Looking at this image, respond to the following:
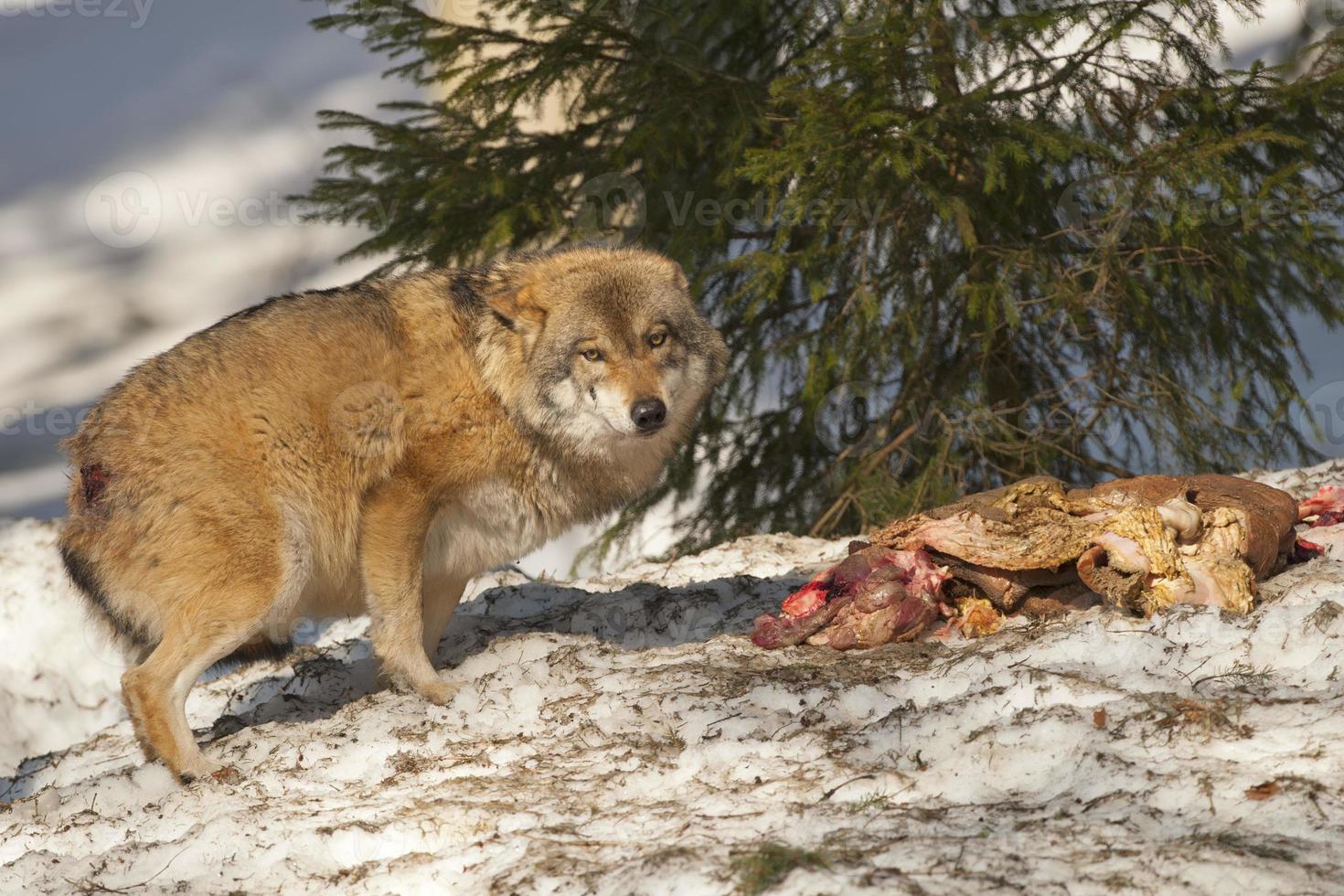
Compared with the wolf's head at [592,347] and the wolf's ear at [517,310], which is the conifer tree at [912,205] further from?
the wolf's ear at [517,310]

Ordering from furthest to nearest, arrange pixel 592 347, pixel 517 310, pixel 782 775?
pixel 517 310 → pixel 592 347 → pixel 782 775

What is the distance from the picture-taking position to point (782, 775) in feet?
11.0

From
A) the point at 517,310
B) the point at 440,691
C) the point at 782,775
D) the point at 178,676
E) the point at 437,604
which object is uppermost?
the point at 517,310

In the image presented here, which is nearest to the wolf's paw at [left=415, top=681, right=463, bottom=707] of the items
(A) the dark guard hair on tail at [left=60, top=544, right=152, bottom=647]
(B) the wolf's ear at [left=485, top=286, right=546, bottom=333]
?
(A) the dark guard hair on tail at [left=60, top=544, right=152, bottom=647]

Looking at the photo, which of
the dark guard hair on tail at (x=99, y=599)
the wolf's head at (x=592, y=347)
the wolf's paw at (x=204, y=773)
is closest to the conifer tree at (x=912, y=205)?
the wolf's head at (x=592, y=347)

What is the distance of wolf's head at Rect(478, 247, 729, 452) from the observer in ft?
15.6

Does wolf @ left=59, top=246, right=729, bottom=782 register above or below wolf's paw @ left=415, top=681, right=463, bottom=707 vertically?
above

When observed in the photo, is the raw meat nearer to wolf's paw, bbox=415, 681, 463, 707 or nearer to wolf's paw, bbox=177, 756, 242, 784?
wolf's paw, bbox=415, 681, 463, 707

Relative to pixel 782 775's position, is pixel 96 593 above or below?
above

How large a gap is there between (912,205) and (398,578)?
4445mm

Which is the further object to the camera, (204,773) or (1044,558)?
(1044,558)

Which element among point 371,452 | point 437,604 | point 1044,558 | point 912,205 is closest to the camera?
point 371,452

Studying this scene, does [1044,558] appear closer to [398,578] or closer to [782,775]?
[782,775]

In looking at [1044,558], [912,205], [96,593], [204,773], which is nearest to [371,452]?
[96,593]
